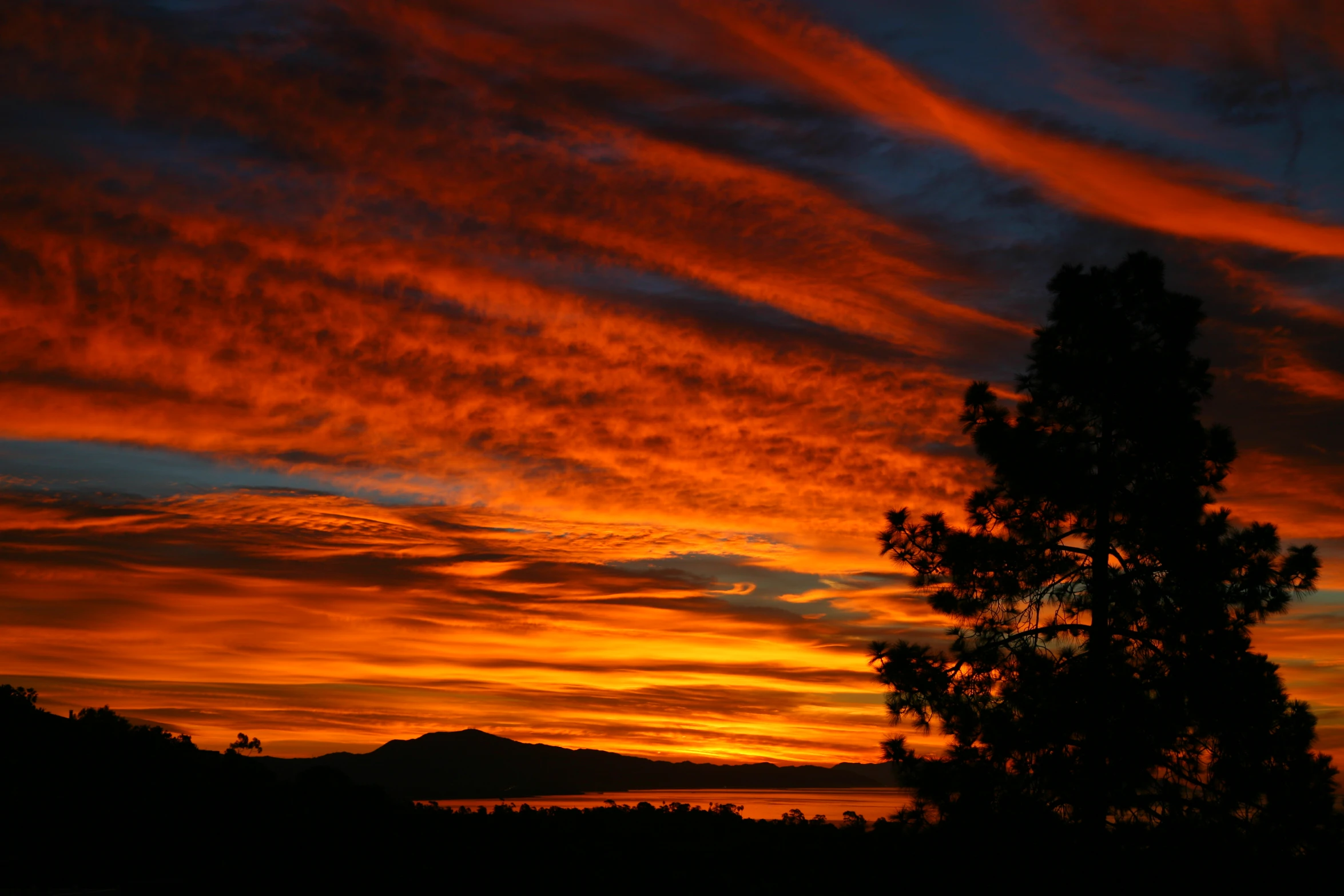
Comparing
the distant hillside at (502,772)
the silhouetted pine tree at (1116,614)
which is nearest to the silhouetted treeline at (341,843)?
the silhouetted pine tree at (1116,614)

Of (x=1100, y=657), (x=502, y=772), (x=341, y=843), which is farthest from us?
(x=502, y=772)

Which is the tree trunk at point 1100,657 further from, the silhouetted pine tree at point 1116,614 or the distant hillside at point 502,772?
the distant hillside at point 502,772

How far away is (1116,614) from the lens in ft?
54.9

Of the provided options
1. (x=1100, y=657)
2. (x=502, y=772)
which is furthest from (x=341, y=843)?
(x=502, y=772)

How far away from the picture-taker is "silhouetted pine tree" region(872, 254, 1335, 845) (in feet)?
53.0

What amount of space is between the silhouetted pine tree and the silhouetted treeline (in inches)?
28.1

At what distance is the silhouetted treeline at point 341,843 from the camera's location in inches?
666

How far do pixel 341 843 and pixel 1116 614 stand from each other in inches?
699

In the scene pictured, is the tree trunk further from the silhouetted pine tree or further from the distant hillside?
the distant hillside

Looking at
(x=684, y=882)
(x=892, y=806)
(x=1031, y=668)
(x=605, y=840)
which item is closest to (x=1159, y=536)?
(x=1031, y=668)

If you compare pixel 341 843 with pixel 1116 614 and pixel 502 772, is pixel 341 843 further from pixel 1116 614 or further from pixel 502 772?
pixel 502 772

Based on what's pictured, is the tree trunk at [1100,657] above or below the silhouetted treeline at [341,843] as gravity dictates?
above

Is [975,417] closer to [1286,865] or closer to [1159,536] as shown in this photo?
[1159,536]

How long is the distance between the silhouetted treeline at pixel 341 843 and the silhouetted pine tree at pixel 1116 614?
0.71 m
